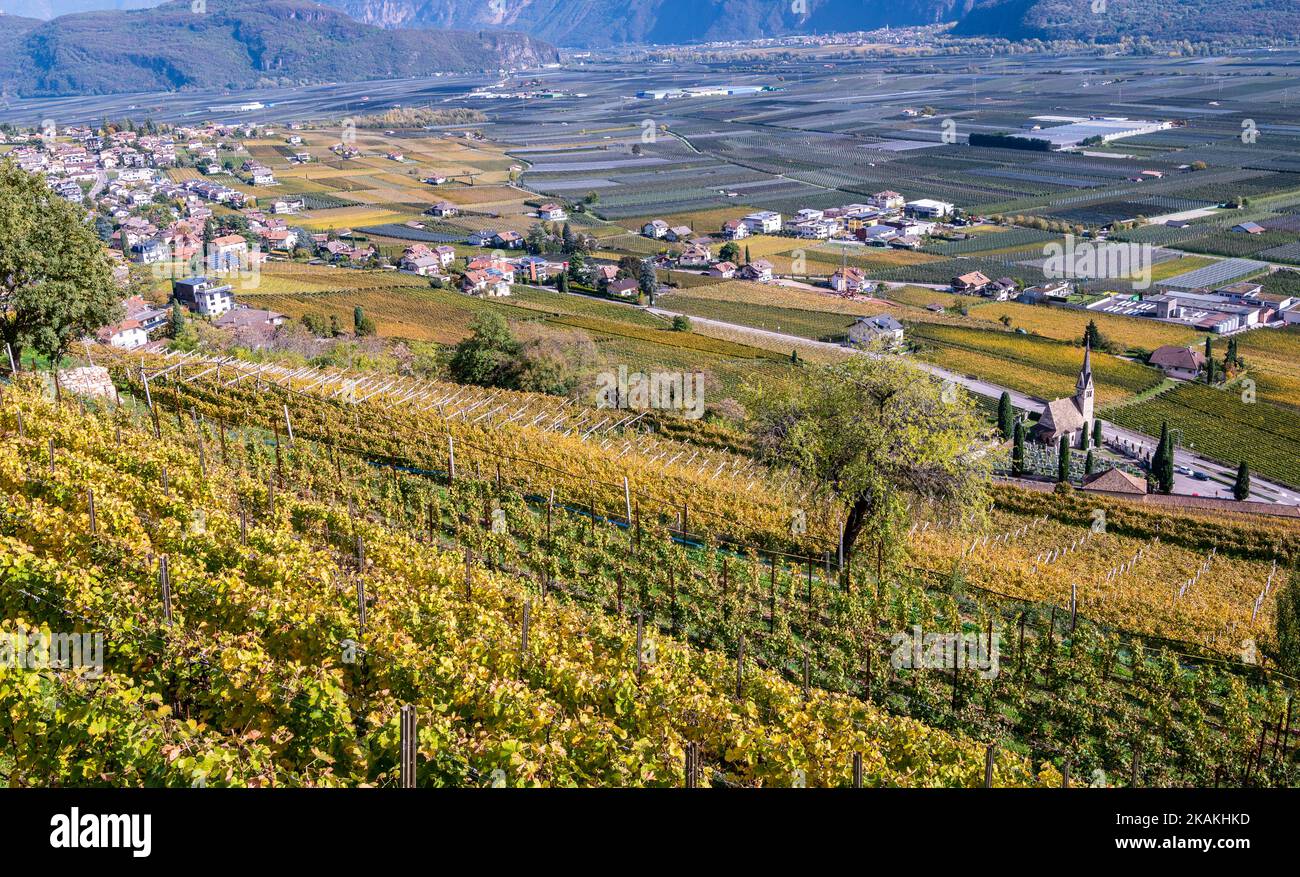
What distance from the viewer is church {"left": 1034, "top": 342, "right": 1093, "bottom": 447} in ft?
161

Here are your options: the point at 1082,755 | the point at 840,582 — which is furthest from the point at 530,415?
the point at 1082,755

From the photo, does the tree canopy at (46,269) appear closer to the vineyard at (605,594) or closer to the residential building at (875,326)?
the vineyard at (605,594)

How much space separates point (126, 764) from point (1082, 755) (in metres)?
11.8

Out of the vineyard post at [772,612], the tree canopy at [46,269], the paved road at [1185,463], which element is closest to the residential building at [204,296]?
the tree canopy at [46,269]

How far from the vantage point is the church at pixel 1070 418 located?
161ft

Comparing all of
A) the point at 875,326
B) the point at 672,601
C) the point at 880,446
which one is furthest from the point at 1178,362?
the point at 672,601

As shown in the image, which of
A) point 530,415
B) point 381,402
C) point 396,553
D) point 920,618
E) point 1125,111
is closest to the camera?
point 396,553

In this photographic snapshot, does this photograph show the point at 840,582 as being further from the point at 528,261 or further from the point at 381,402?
the point at 528,261

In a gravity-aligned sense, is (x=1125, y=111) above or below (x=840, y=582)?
above

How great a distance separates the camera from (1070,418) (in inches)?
1956

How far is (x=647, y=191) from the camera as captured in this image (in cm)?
14062

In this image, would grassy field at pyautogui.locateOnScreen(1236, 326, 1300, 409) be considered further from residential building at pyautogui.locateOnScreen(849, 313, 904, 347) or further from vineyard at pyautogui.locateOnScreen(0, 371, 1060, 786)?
vineyard at pyautogui.locateOnScreen(0, 371, 1060, 786)

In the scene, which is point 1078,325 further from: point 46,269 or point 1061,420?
point 46,269
